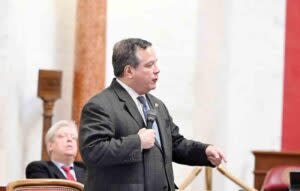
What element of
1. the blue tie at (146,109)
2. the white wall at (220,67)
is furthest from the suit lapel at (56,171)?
the white wall at (220,67)

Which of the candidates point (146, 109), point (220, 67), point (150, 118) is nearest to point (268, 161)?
point (220, 67)

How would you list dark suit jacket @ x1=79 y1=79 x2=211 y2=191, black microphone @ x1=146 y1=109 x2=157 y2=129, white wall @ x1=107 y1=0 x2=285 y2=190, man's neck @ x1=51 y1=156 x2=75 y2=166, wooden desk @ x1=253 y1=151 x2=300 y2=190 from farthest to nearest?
white wall @ x1=107 y1=0 x2=285 y2=190
wooden desk @ x1=253 y1=151 x2=300 y2=190
man's neck @ x1=51 y1=156 x2=75 y2=166
black microphone @ x1=146 y1=109 x2=157 y2=129
dark suit jacket @ x1=79 y1=79 x2=211 y2=191

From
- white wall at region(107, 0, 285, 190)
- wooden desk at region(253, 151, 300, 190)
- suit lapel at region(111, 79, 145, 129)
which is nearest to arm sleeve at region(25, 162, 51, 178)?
suit lapel at region(111, 79, 145, 129)

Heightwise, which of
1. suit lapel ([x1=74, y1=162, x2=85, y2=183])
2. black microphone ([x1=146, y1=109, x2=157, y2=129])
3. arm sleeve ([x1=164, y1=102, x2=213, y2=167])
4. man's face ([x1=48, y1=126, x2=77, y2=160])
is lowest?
suit lapel ([x1=74, y1=162, x2=85, y2=183])

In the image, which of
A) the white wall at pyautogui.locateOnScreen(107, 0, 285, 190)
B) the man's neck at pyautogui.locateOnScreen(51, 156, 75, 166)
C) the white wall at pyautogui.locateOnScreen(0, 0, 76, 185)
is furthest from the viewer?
the white wall at pyautogui.locateOnScreen(107, 0, 285, 190)

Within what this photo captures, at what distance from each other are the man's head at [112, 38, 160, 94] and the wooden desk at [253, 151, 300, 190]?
4158 millimetres

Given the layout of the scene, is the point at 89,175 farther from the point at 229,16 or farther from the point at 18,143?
the point at 229,16

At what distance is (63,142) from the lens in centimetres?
525

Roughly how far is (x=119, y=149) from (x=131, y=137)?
8 cm

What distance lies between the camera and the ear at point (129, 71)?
11.6ft

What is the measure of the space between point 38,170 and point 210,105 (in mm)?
3234

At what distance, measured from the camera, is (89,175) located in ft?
11.4

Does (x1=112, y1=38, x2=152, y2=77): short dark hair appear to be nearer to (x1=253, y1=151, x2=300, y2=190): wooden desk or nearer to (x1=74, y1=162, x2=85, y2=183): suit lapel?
(x1=74, y1=162, x2=85, y2=183): suit lapel

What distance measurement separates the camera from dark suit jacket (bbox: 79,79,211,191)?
329 centimetres
